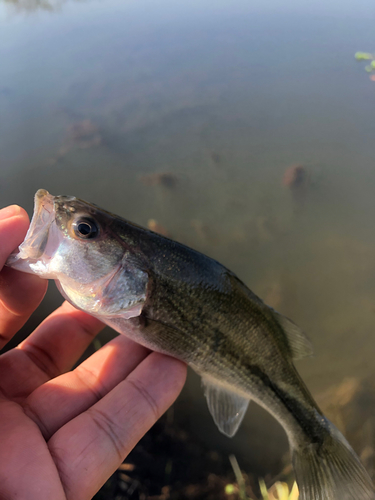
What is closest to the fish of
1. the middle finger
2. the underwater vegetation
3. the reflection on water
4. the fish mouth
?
the fish mouth

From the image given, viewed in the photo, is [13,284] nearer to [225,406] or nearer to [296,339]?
[225,406]

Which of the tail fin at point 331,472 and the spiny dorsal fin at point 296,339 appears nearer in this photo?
the tail fin at point 331,472

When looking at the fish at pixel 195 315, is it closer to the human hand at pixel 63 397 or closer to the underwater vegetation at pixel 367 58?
the human hand at pixel 63 397

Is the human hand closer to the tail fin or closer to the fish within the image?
the fish

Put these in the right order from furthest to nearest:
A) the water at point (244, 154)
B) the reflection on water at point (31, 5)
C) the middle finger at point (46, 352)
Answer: the reflection on water at point (31, 5), the water at point (244, 154), the middle finger at point (46, 352)

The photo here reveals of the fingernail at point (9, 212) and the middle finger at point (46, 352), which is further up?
the fingernail at point (9, 212)

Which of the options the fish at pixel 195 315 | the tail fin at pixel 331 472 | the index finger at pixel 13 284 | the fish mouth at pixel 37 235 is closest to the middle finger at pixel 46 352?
the index finger at pixel 13 284

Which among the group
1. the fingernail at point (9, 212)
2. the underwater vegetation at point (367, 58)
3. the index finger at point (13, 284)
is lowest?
the index finger at point (13, 284)
